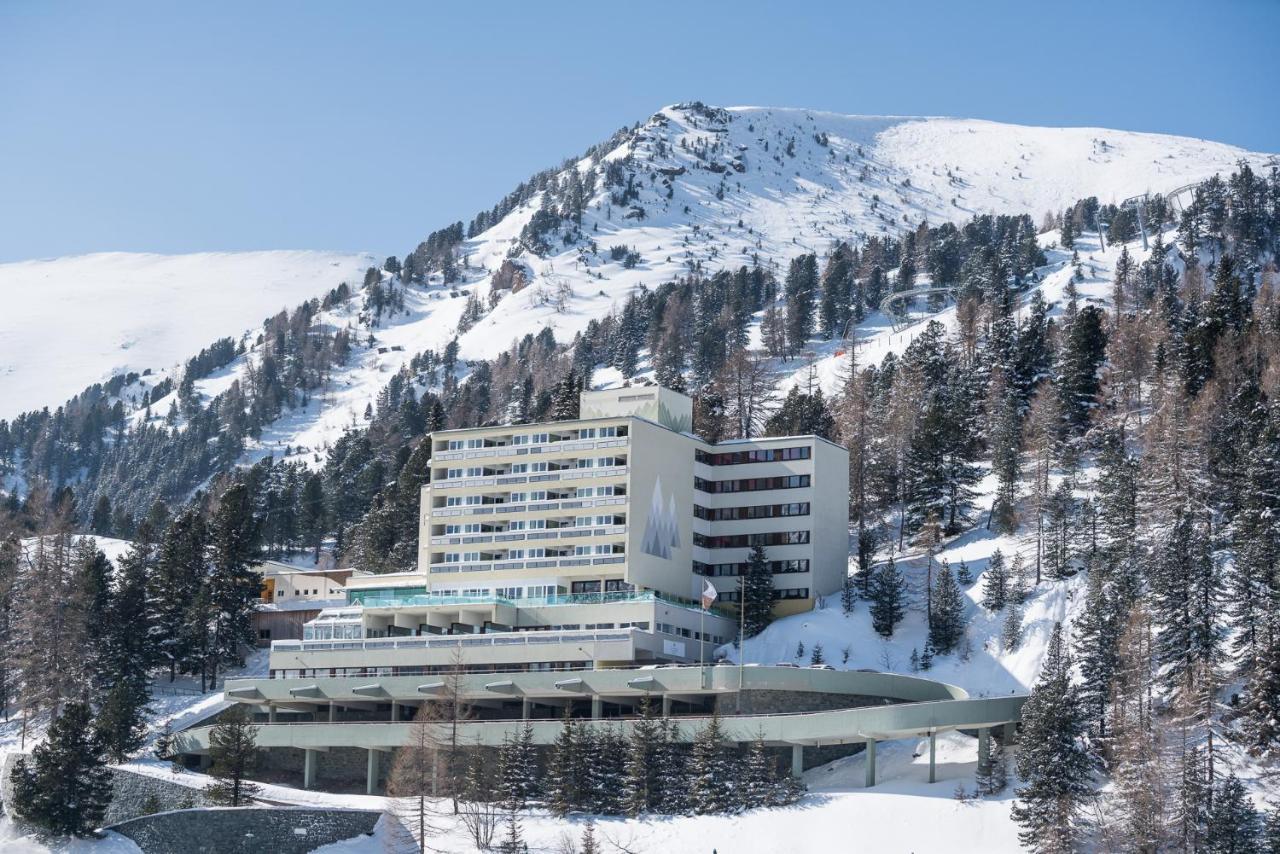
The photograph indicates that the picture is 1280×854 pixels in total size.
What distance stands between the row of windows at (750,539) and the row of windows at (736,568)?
4.40 feet

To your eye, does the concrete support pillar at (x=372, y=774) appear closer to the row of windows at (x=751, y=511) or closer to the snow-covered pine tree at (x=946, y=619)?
the row of windows at (x=751, y=511)

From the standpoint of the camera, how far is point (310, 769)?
100250 millimetres

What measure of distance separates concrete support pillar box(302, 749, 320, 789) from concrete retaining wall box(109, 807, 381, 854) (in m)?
15.0

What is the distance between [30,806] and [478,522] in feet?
123

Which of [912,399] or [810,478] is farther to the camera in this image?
[912,399]

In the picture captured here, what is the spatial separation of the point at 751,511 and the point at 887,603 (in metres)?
13.3

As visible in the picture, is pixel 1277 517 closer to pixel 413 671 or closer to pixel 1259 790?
pixel 1259 790

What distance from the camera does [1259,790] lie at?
75812mm

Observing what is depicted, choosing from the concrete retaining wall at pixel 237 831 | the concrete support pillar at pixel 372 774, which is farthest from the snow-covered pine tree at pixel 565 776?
the concrete support pillar at pixel 372 774

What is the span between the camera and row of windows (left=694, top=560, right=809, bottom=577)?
112 m

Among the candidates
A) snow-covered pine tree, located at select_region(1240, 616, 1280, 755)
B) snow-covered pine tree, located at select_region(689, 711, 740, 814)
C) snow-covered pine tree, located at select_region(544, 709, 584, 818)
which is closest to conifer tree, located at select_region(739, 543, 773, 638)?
snow-covered pine tree, located at select_region(689, 711, 740, 814)

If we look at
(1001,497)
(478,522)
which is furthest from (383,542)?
(1001,497)

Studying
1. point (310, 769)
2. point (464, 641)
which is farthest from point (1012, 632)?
point (310, 769)

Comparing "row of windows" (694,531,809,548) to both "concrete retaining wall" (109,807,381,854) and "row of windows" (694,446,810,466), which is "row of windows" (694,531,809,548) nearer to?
"row of windows" (694,446,810,466)
